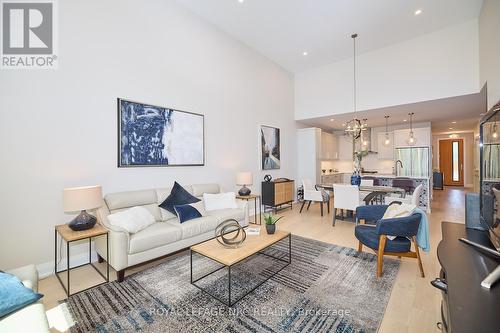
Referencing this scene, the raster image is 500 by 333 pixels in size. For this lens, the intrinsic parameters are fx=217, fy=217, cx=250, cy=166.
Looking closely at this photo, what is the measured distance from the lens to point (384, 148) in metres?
7.61

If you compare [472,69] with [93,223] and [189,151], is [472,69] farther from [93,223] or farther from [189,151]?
[93,223]

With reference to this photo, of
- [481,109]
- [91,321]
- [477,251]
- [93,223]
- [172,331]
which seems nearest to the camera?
[477,251]

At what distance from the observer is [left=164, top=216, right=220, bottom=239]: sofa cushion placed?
291 cm

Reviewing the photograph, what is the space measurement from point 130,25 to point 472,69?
607 cm

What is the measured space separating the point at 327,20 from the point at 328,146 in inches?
171

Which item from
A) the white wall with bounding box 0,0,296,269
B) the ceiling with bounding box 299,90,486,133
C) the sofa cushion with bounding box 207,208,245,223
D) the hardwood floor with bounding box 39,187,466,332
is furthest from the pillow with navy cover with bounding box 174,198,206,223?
the ceiling with bounding box 299,90,486,133

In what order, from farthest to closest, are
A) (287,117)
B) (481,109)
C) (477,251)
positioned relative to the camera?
(287,117), (481,109), (477,251)

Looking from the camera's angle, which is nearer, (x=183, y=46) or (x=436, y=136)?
(x=183, y=46)

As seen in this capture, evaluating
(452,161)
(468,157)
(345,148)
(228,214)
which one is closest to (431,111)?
(345,148)

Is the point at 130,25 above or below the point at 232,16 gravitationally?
below

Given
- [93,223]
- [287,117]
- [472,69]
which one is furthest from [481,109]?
[93,223]

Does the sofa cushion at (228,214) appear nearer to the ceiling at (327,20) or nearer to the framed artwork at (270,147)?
the framed artwork at (270,147)

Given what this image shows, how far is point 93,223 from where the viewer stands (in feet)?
8.00

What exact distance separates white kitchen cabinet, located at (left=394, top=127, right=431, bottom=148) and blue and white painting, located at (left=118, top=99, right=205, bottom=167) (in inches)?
259
